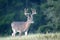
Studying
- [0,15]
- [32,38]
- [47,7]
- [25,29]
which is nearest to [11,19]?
[0,15]

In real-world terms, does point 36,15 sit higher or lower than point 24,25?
lower

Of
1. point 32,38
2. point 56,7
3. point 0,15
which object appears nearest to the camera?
point 32,38

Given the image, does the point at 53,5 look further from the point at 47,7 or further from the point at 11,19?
the point at 11,19

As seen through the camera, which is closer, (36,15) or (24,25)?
(24,25)

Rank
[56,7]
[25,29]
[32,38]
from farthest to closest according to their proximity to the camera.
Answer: [56,7]
[25,29]
[32,38]

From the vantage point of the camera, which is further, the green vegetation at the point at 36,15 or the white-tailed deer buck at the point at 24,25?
the green vegetation at the point at 36,15

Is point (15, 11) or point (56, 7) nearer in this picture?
point (56, 7)

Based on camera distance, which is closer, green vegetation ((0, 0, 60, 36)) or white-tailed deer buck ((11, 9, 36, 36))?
white-tailed deer buck ((11, 9, 36, 36))

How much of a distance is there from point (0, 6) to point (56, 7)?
16.4ft

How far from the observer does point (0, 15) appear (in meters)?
29.2

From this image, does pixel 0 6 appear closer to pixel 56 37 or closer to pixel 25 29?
pixel 25 29

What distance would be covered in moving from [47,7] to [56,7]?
1.53m

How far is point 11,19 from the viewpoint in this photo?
28.6 metres

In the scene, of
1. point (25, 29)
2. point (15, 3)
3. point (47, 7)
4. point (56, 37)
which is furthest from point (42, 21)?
point (56, 37)
